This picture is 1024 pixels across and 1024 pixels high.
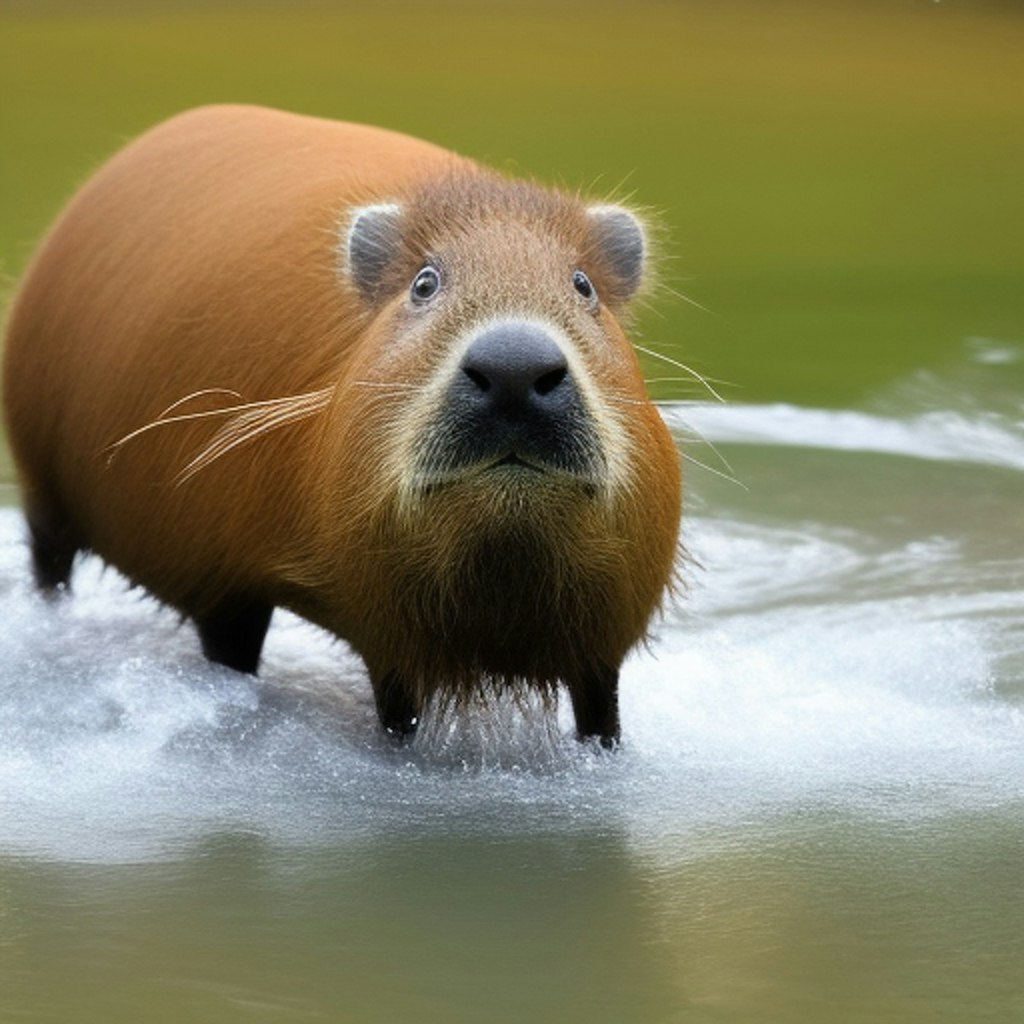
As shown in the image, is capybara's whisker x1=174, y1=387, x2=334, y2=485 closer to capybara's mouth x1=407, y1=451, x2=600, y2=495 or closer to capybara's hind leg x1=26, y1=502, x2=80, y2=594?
capybara's mouth x1=407, y1=451, x2=600, y2=495

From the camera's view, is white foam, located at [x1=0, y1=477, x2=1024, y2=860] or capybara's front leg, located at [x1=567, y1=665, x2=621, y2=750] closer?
white foam, located at [x1=0, y1=477, x2=1024, y2=860]

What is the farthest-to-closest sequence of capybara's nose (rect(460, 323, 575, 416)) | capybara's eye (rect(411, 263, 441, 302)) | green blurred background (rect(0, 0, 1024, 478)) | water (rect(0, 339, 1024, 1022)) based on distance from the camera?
green blurred background (rect(0, 0, 1024, 478))
capybara's eye (rect(411, 263, 441, 302))
capybara's nose (rect(460, 323, 575, 416))
water (rect(0, 339, 1024, 1022))

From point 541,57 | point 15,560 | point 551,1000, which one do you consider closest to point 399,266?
point 551,1000

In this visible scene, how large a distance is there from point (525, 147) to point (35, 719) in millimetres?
6161

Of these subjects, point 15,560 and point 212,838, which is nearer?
point 212,838

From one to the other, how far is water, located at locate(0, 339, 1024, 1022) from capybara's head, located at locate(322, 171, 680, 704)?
358 mm

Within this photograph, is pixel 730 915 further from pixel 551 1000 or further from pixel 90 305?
pixel 90 305

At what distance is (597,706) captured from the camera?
4.88 m

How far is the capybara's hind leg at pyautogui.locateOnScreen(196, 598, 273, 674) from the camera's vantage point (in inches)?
205

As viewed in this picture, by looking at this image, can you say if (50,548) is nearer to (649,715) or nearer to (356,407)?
(649,715)

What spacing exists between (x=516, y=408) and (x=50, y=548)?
91.3 inches

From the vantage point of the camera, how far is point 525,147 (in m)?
10.7

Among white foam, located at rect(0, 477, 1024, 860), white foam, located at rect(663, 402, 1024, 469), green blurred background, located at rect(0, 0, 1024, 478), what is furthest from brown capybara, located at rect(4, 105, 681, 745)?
green blurred background, located at rect(0, 0, 1024, 478)

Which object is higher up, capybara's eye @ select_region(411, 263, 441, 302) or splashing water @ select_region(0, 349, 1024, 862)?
capybara's eye @ select_region(411, 263, 441, 302)
